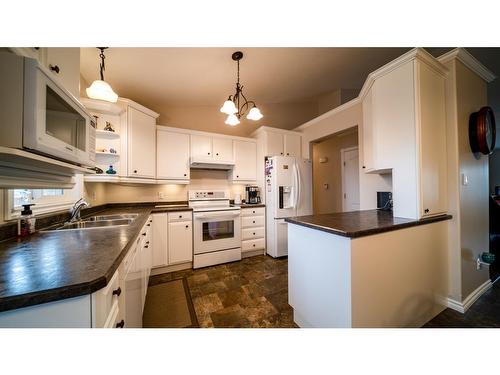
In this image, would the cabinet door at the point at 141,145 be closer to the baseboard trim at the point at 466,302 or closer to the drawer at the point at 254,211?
the drawer at the point at 254,211

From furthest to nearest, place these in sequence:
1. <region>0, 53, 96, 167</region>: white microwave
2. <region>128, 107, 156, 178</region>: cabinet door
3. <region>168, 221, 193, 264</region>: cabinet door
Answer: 1. <region>168, 221, 193, 264</region>: cabinet door
2. <region>128, 107, 156, 178</region>: cabinet door
3. <region>0, 53, 96, 167</region>: white microwave

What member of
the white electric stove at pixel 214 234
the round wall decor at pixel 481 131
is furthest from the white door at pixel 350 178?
the white electric stove at pixel 214 234

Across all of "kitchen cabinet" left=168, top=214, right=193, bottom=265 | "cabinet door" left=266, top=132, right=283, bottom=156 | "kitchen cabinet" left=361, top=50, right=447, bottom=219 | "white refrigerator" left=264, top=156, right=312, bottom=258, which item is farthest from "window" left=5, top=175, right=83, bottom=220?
"kitchen cabinet" left=361, top=50, right=447, bottom=219

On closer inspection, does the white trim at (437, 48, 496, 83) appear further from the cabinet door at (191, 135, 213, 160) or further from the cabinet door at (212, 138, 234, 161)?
the cabinet door at (191, 135, 213, 160)

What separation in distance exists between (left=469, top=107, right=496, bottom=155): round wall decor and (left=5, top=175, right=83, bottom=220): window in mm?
3810

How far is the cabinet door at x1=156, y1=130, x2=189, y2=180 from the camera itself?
8.89 ft

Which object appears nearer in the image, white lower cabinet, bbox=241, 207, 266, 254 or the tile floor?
the tile floor

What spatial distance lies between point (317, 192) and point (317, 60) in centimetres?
292

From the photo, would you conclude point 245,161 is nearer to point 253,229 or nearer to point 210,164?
point 210,164

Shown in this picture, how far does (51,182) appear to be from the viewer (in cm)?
A: 115

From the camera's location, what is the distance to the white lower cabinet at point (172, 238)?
241 cm
